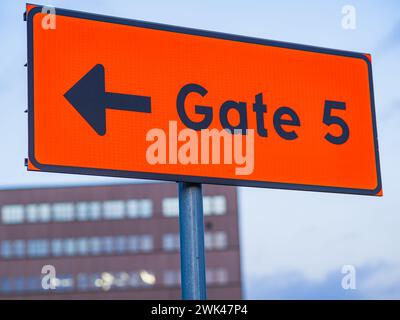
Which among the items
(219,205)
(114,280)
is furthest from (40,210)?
(219,205)

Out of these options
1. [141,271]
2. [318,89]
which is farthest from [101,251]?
[318,89]

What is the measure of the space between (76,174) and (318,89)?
1637 millimetres

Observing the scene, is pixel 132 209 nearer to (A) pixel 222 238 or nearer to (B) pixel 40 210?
(B) pixel 40 210

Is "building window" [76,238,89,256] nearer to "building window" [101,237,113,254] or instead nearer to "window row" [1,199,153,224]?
"building window" [101,237,113,254]

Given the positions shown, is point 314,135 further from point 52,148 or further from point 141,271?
point 141,271

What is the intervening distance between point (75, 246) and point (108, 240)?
3772 millimetres

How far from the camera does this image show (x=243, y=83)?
500 centimetres

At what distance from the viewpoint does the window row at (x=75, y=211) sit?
97.6m

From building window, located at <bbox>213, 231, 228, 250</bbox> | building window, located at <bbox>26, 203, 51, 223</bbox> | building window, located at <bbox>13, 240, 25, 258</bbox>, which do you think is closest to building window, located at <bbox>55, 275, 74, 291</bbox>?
building window, located at <bbox>13, 240, 25, 258</bbox>

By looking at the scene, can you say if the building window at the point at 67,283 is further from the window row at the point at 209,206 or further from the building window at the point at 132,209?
the window row at the point at 209,206

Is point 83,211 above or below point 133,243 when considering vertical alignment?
above

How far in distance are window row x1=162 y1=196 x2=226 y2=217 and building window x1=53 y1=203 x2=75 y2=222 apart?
10.5 meters

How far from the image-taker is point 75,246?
9794 cm

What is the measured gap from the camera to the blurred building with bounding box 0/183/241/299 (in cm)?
9569
